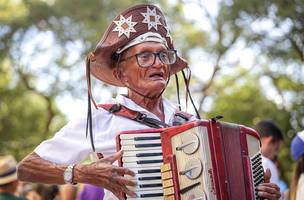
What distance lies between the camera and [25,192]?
824cm

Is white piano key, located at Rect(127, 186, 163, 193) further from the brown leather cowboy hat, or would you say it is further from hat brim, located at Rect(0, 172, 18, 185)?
hat brim, located at Rect(0, 172, 18, 185)

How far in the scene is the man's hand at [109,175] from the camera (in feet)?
10.6

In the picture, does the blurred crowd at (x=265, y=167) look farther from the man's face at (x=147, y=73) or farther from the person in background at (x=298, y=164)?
the man's face at (x=147, y=73)

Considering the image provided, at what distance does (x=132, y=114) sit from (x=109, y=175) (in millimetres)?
528

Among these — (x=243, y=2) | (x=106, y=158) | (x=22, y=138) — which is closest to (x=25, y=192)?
(x=106, y=158)

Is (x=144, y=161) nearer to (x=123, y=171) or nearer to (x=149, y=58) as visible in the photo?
(x=123, y=171)

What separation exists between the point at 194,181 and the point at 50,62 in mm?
21001

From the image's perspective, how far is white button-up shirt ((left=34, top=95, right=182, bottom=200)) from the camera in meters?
3.54

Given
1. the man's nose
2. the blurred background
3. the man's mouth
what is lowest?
the man's mouth

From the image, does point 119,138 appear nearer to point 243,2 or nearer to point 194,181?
point 194,181

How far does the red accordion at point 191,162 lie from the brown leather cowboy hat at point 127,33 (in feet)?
2.20

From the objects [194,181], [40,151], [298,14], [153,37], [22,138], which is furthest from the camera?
[22,138]

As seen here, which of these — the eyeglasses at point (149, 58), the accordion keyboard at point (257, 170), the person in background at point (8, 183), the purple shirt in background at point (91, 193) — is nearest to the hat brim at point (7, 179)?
the person in background at point (8, 183)

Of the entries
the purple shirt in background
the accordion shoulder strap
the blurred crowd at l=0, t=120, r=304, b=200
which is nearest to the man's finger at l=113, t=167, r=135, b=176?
the accordion shoulder strap
